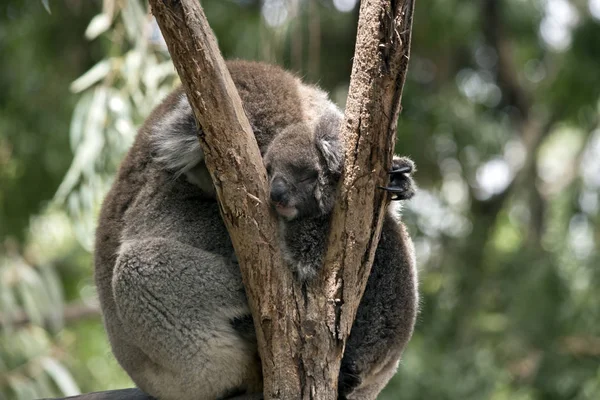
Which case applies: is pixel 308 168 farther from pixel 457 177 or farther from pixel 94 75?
pixel 457 177

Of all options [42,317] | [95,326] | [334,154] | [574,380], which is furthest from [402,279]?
[95,326]

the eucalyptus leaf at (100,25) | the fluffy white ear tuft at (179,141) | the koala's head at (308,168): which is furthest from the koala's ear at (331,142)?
the eucalyptus leaf at (100,25)

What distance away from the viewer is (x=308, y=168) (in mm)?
2770

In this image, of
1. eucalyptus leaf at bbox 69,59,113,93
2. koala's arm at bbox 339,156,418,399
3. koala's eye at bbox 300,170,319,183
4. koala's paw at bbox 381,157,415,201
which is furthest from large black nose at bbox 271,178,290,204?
eucalyptus leaf at bbox 69,59,113,93

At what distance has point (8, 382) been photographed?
18.6 feet

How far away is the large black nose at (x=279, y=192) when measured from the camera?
259 centimetres

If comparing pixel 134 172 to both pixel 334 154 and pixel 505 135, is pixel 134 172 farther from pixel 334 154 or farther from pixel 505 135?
pixel 505 135

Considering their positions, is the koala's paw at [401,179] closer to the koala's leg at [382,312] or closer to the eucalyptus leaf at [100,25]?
the koala's leg at [382,312]

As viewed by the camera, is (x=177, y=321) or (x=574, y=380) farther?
(x=574, y=380)

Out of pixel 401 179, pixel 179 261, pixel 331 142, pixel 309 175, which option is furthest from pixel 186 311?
pixel 401 179

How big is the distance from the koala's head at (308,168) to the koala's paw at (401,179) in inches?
7.2

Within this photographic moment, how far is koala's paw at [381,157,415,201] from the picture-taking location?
2557 millimetres

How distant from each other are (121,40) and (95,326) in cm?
615

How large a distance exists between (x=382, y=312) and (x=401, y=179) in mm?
542
